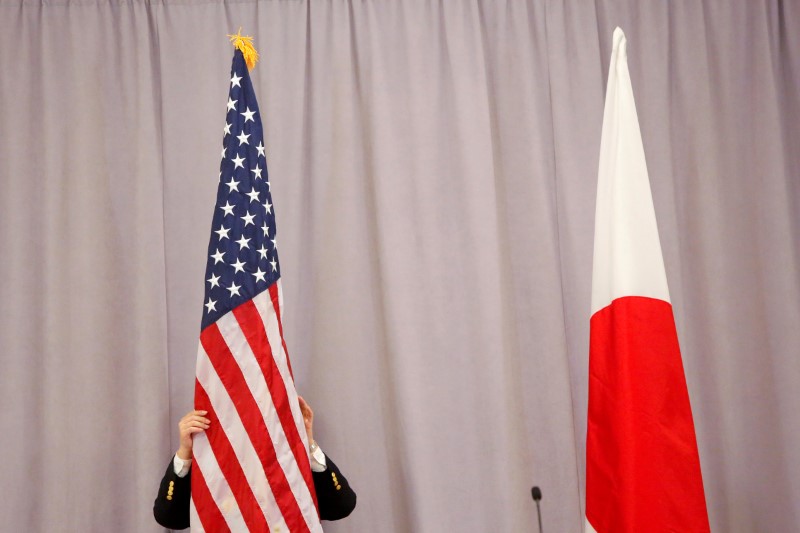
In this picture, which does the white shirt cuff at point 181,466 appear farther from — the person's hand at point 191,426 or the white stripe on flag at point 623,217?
the white stripe on flag at point 623,217

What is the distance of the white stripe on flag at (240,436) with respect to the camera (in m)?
2.05

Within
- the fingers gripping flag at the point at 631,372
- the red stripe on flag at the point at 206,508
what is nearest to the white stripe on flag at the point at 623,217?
Result: the fingers gripping flag at the point at 631,372

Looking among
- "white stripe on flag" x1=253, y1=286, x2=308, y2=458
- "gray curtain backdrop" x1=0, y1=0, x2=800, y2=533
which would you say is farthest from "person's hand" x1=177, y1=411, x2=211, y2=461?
"gray curtain backdrop" x1=0, y1=0, x2=800, y2=533

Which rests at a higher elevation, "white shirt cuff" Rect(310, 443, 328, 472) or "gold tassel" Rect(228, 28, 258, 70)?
"gold tassel" Rect(228, 28, 258, 70)

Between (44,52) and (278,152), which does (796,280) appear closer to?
(278,152)

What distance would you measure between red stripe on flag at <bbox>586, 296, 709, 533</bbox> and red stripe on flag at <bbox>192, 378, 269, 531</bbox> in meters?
0.99

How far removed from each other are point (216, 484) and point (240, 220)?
80 cm

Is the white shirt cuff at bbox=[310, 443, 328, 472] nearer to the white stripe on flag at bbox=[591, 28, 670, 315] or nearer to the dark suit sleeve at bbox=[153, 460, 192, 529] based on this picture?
the dark suit sleeve at bbox=[153, 460, 192, 529]

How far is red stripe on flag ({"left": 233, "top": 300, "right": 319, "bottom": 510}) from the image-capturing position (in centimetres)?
211

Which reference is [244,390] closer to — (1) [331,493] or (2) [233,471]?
(2) [233,471]

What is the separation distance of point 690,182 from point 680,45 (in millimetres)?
576

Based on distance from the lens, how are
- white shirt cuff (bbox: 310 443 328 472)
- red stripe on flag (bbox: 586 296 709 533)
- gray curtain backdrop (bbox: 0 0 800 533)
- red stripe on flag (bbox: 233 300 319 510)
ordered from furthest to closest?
gray curtain backdrop (bbox: 0 0 800 533) → white shirt cuff (bbox: 310 443 328 472) → red stripe on flag (bbox: 233 300 319 510) → red stripe on flag (bbox: 586 296 709 533)

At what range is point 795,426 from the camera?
2.75 metres

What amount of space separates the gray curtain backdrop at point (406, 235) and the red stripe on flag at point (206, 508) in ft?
2.06
